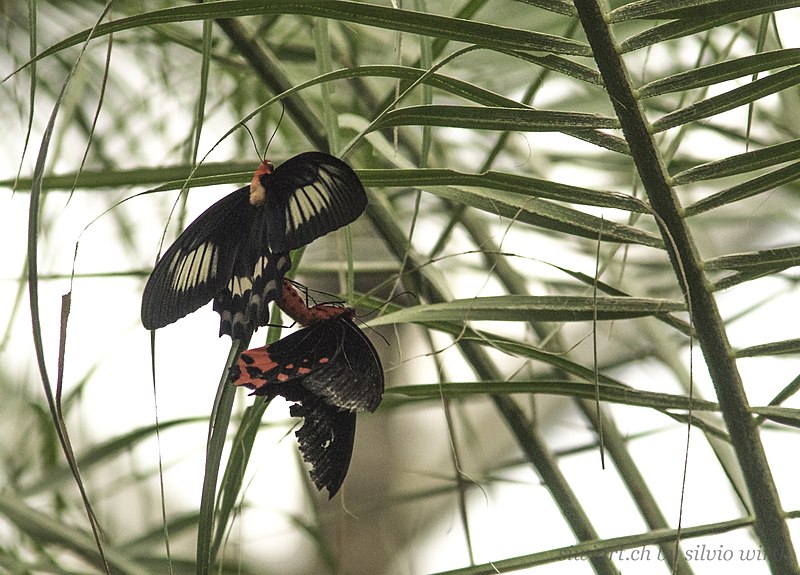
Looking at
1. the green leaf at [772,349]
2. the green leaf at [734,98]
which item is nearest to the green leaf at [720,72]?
the green leaf at [734,98]

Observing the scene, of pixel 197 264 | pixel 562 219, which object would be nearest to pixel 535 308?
pixel 562 219

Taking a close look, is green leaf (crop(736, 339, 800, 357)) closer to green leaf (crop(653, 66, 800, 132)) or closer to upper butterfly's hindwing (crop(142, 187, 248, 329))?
green leaf (crop(653, 66, 800, 132))

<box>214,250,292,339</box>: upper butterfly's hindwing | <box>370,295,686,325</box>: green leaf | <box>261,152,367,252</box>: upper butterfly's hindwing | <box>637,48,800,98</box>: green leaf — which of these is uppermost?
<box>637,48,800,98</box>: green leaf

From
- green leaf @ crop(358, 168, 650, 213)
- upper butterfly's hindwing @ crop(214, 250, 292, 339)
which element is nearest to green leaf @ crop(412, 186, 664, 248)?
green leaf @ crop(358, 168, 650, 213)

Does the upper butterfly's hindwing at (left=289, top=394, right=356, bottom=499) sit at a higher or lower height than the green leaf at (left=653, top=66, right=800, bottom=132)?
lower

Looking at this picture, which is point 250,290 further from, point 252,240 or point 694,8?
point 694,8

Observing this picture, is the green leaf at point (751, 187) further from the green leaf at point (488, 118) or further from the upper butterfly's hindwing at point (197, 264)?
the upper butterfly's hindwing at point (197, 264)

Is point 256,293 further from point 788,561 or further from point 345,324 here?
point 788,561
